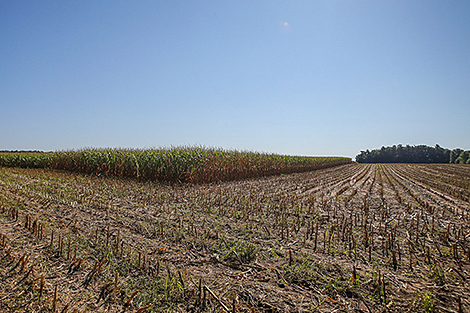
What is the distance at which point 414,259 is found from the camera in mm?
4008

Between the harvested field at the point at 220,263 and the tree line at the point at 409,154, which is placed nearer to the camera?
the harvested field at the point at 220,263

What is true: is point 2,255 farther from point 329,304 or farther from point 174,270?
point 329,304

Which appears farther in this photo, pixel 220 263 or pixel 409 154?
pixel 409 154

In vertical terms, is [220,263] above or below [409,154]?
below

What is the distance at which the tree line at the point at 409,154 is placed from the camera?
7756 cm

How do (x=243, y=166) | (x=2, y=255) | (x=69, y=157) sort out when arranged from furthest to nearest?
(x=69, y=157), (x=243, y=166), (x=2, y=255)

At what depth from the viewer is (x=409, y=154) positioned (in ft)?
273

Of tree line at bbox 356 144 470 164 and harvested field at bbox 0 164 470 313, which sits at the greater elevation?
tree line at bbox 356 144 470 164

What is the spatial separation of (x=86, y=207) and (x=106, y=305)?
482 centimetres

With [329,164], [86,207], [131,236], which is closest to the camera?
[131,236]

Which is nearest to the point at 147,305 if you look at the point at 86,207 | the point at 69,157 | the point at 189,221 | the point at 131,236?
the point at 131,236

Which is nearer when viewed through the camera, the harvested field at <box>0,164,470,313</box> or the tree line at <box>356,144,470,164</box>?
the harvested field at <box>0,164,470,313</box>

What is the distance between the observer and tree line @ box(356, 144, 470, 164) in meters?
77.6

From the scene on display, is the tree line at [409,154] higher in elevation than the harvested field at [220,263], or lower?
higher
